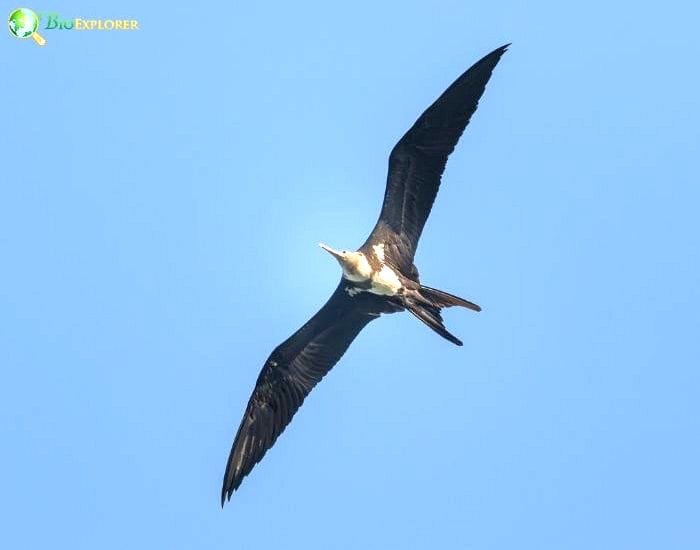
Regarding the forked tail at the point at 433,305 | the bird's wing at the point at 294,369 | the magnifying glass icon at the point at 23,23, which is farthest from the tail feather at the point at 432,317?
the magnifying glass icon at the point at 23,23

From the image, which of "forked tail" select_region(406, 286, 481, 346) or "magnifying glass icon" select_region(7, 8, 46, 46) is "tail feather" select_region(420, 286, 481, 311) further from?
"magnifying glass icon" select_region(7, 8, 46, 46)

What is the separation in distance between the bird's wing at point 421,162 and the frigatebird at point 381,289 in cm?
1

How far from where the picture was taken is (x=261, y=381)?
16203mm

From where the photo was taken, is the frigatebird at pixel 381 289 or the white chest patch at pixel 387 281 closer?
the frigatebird at pixel 381 289

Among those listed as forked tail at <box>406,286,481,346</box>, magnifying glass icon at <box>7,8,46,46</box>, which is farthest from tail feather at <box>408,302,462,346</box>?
magnifying glass icon at <box>7,8,46,46</box>

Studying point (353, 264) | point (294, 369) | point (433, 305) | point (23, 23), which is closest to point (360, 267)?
point (353, 264)

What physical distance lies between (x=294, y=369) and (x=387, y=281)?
2.03 metres

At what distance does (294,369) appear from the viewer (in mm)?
16219

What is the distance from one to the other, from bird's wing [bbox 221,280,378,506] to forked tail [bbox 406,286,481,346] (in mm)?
959

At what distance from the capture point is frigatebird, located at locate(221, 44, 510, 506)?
1482 centimetres

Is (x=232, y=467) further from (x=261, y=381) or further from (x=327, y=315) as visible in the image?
(x=327, y=315)

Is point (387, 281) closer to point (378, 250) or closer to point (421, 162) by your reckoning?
point (378, 250)

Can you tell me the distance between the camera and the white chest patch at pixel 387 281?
1523 centimetres

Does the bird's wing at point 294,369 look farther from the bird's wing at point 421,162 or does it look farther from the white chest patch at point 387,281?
the bird's wing at point 421,162
